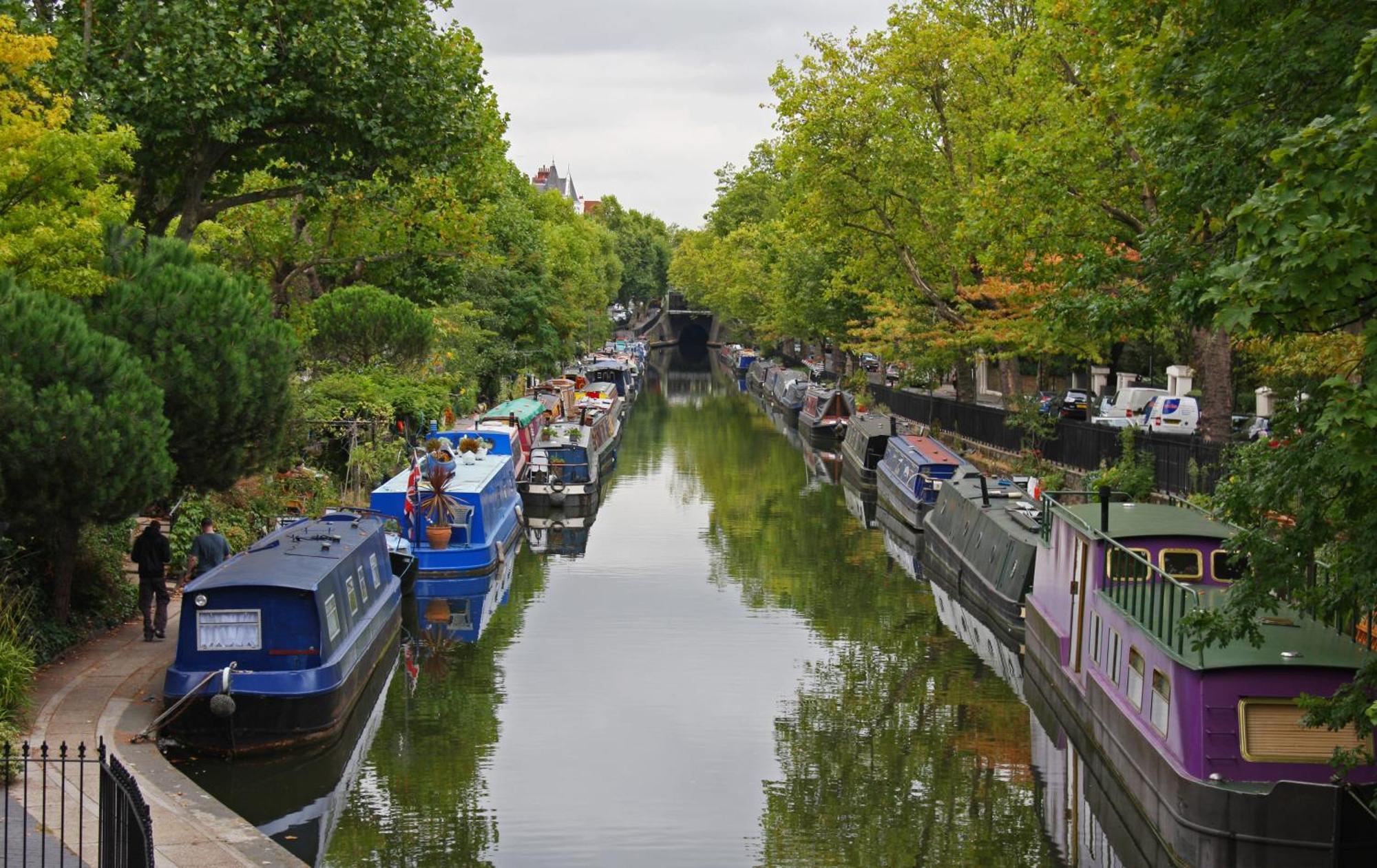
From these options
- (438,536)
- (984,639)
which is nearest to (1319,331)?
(984,639)

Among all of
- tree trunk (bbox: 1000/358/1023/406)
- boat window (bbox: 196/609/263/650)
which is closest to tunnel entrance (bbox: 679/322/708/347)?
tree trunk (bbox: 1000/358/1023/406)

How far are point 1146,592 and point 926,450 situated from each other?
24167 mm

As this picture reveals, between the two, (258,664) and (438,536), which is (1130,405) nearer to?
(438,536)

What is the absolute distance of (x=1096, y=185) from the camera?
2731 centimetres

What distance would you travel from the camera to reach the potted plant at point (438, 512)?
1241 inches

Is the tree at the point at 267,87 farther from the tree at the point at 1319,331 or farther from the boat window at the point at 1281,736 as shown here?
the boat window at the point at 1281,736

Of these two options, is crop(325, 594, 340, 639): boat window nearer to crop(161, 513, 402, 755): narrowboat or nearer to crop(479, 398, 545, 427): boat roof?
crop(161, 513, 402, 755): narrowboat

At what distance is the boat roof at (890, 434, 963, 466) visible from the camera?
132 feet

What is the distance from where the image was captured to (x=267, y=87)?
25.2 meters

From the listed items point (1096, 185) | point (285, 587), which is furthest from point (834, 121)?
point (285, 587)

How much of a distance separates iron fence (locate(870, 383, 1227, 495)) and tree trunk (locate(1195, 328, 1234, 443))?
0.38m

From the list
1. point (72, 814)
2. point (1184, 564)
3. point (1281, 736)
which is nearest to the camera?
point (72, 814)

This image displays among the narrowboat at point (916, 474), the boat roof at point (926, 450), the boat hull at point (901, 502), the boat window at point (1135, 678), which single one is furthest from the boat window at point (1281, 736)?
the boat roof at point (926, 450)

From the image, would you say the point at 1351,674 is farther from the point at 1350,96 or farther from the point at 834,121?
the point at 834,121
